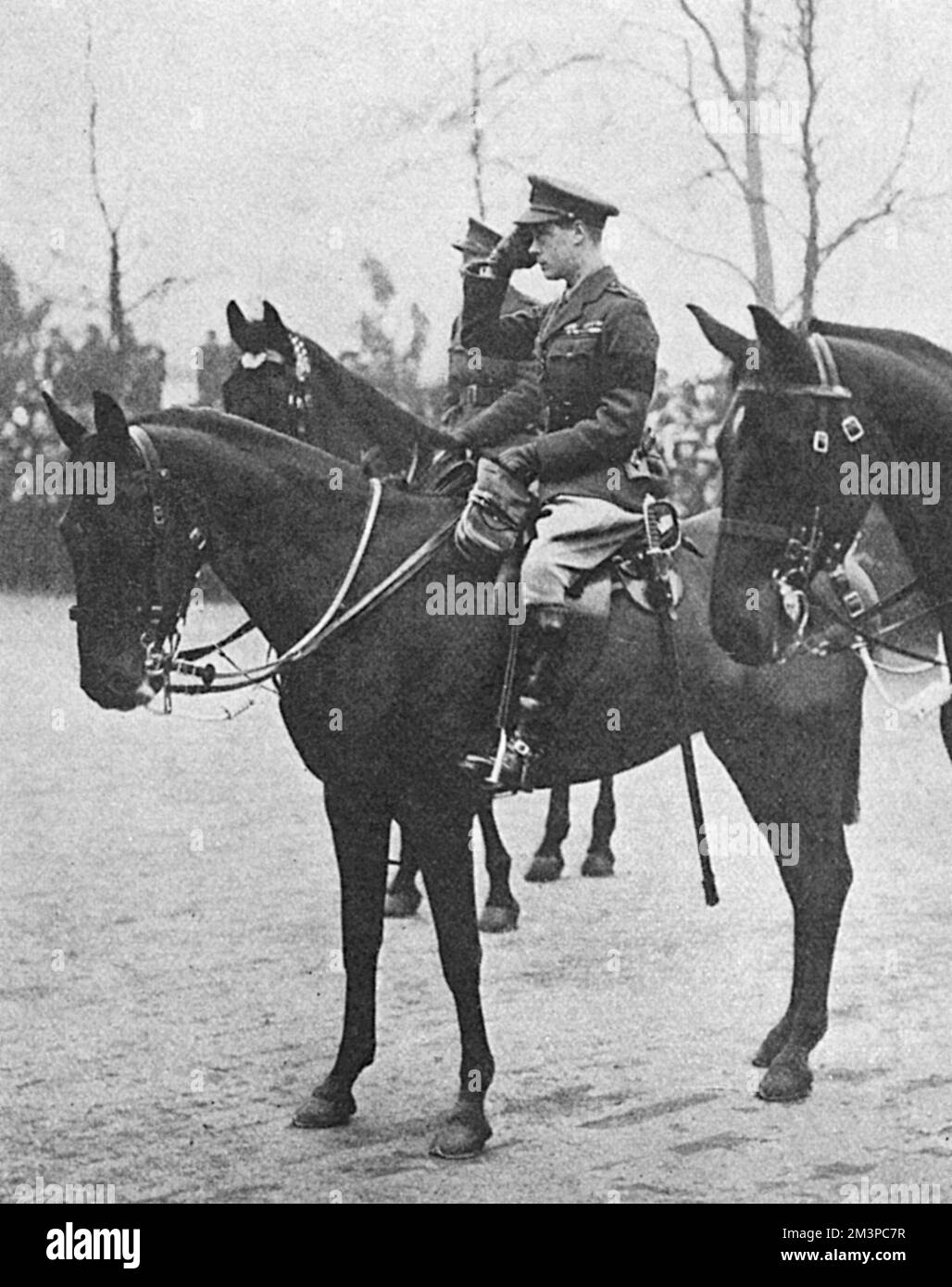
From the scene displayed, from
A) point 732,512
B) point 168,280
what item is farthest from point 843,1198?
point 168,280

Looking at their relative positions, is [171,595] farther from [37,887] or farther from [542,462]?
[37,887]

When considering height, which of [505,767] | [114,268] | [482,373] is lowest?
[505,767]

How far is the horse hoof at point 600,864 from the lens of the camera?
9.51m

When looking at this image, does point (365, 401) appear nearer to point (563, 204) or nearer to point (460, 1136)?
point (563, 204)

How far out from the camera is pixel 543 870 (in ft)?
31.0

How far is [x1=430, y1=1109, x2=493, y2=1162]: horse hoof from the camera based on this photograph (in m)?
5.82

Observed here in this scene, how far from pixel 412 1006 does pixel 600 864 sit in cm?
241

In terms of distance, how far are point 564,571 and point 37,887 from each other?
3654 mm

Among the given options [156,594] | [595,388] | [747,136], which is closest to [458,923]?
[156,594]

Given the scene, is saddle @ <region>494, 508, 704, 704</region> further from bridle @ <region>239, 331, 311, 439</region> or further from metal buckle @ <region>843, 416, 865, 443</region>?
bridle @ <region>239, 331, 311, 439</region>

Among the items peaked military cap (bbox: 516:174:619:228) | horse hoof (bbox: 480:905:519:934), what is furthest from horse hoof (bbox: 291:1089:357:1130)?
peaked military cap (bbox: 516:174:619:228)

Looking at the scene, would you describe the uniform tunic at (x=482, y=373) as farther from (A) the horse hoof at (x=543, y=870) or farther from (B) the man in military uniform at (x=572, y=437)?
(A) the horse hoof at (x=543, y=870)

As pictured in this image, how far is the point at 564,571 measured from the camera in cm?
623

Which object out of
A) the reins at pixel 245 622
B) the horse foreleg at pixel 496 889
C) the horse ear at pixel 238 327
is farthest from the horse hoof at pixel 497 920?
the horse ear at pixel 238 327
